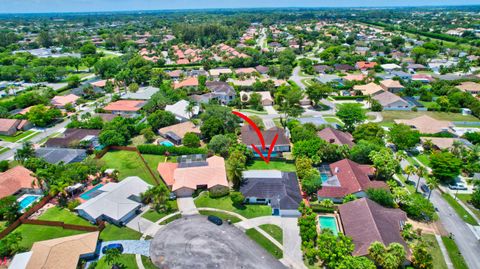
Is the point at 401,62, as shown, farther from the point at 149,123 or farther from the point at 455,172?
the point at 149,123

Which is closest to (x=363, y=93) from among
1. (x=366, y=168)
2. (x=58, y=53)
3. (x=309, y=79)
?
(x=309, y=79)

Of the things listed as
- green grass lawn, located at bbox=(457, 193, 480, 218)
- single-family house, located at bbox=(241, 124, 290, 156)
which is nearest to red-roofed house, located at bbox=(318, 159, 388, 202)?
green grass lawn, located at bbox=(457, 193, 480, 218)

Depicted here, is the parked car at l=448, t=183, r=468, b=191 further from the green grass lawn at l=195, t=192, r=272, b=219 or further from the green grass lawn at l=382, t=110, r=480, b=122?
the green grass lawn at l=382, t=110, r=480, b=122

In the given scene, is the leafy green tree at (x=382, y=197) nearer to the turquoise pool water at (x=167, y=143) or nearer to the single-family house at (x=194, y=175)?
the single-family house at (x=194, y=175)

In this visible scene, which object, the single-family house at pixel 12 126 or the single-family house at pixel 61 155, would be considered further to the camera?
the single-family house at pixel 12 126

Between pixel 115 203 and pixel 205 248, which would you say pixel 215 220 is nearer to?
pixel 205 248

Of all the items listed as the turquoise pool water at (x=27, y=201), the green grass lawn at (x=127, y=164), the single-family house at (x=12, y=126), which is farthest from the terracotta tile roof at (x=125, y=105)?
the turquoise pool water at (x=27, y=201)
